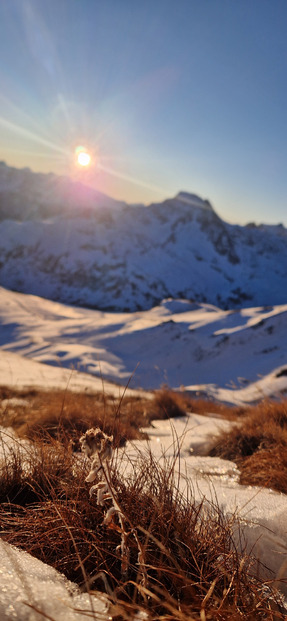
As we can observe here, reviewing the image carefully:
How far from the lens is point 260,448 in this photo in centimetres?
254

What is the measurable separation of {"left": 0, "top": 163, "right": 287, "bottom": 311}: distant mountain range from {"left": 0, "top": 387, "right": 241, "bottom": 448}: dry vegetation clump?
39.9 metres

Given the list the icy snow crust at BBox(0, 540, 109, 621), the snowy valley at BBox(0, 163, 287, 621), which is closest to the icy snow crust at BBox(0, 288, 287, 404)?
the snowy valley at BBox(0, 163, 287, 621)

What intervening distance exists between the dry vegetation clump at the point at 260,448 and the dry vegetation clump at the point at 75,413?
0.59m

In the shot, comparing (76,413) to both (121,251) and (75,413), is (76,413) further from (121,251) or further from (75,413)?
(121,251)

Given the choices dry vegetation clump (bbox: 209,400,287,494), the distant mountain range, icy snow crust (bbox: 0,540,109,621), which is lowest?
dry vegetation clump (bbox: 209,400,287,494)

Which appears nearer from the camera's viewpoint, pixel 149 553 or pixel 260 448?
pixel 149 553

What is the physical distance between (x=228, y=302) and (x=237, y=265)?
13.4 m

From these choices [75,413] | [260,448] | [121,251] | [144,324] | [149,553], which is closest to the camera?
[149,553]

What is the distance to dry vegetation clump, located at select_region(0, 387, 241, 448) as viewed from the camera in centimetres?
245

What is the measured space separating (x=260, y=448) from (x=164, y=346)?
599 inches

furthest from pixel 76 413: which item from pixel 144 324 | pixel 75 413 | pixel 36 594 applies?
pixel 144 324

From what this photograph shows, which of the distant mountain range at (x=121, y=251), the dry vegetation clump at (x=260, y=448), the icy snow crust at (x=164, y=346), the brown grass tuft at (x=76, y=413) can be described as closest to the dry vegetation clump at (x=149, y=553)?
the brown grass tuft at (x=76, y=413)

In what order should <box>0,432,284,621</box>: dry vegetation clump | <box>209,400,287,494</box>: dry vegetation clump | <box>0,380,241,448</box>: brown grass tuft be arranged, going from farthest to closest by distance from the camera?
1. <box>0,380,241,448</box>: brown grass tuft
2. <box>209,400,287,494</box>: dry vegetation clump
3. <box>0,432,284,621</box>: dry vegetation clump

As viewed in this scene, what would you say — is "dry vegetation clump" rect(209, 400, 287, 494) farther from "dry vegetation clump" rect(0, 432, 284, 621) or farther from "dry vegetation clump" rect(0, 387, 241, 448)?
"dry vegetation clump" rect(0, 432, 284, 621)
